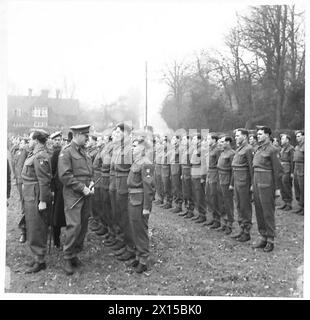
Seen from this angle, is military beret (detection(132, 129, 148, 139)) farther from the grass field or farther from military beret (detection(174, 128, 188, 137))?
the grass field

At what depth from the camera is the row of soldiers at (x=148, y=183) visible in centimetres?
477

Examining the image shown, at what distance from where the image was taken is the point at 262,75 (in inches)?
207

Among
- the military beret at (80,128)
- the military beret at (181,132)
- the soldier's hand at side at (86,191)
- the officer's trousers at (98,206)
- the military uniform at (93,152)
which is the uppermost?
the military beret at (181,132)

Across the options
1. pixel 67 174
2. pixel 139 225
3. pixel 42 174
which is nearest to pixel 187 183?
pixel 139 225

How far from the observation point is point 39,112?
17.0ft

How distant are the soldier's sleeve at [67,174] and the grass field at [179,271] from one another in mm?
917

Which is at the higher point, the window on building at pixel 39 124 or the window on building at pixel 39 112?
the window on building at pixel 39 112

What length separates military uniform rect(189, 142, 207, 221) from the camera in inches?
274

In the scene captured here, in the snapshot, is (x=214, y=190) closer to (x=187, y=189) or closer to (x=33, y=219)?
(x=187, y=189)

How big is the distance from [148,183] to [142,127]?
1.18 meters

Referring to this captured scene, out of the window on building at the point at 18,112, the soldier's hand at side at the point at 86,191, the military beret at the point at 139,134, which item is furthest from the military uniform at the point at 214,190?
the window on building at the point at 18,112

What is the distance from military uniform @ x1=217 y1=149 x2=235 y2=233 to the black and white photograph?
333 mm

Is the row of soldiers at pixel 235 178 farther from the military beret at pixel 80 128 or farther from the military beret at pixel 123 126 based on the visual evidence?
the military beret at pixel 80 128
